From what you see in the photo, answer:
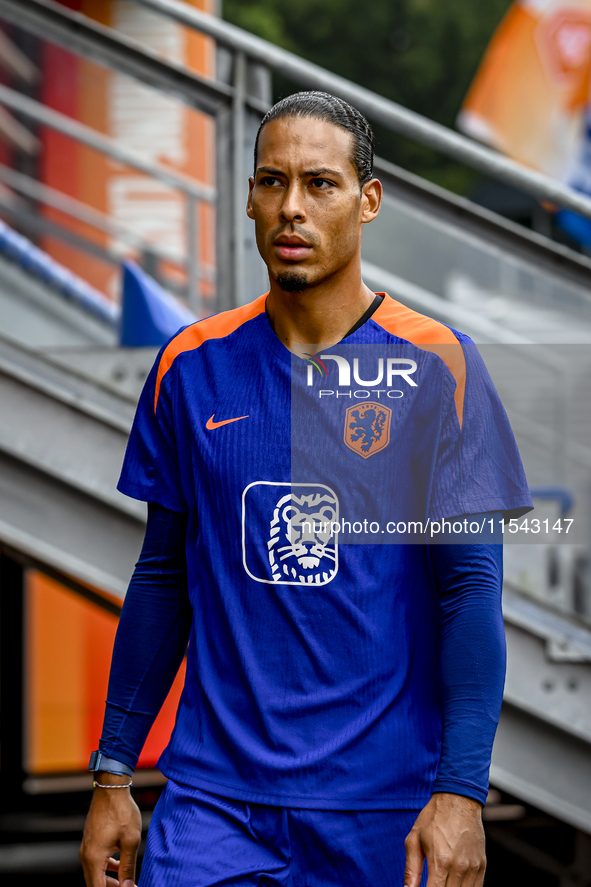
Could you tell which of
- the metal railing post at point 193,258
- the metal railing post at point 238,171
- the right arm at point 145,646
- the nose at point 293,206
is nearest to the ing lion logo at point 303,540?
the right arm at point 145,646

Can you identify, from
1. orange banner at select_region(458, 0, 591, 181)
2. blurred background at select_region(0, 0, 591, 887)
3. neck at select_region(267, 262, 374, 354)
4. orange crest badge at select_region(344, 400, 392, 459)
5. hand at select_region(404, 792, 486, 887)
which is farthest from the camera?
orange banner at select_region(458, 0, 591, 181)

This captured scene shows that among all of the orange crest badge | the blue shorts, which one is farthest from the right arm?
the orange crest badge

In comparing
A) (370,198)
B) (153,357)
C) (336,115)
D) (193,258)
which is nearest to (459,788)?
(370,198)

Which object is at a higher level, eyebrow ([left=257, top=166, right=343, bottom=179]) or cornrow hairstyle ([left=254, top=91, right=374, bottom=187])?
cornrow hairstyle ([left=254, top=91, right=374, bottom=187])

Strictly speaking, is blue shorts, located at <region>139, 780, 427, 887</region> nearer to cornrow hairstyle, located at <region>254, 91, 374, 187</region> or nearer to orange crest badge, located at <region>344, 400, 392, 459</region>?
orange crest badge, located at <region>344, 400, 392, 459</region>

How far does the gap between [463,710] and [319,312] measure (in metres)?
0.75

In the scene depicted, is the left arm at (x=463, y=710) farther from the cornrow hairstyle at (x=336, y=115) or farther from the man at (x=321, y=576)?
the cornrow hairstyle at (x=336, y=115)

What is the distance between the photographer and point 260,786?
1735 millimetres

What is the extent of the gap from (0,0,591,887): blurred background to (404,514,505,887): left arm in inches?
42.2

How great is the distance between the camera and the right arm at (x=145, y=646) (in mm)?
1978

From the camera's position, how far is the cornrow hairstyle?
1869 mm

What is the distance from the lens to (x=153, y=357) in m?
2.95

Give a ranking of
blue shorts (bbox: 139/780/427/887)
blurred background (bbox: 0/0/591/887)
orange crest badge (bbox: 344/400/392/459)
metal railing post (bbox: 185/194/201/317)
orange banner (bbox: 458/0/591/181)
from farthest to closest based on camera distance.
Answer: orange banner (bbox: 458/0/591/181)
metal railing post (bbox: 185/194/201/317)
blurred background (bbox: 0/0/591/887)
orange crest badge (bbox: 344/400/392/459)
blue shorts (bbox: 139/780/427/887)

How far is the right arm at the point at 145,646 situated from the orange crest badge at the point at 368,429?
0.39 meters
